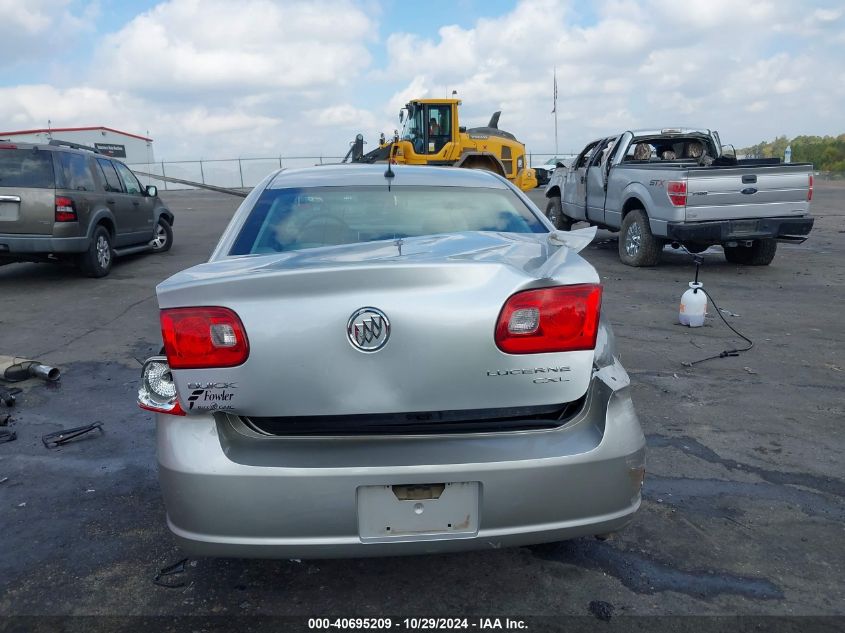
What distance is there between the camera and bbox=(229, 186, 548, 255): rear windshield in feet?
9.95

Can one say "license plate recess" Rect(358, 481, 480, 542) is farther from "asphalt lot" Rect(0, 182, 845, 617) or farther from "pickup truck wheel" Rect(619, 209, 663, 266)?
"pickup truck wheel" Rect(619, 209, 663, 266)

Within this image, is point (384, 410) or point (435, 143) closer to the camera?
point (384, 410)

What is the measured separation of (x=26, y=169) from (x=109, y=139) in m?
51.4

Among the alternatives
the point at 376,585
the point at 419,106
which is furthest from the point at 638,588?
the point at 419,106

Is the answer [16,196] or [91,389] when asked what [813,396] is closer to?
[91,389]

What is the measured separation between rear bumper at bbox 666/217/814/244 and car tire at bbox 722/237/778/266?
0.52 m

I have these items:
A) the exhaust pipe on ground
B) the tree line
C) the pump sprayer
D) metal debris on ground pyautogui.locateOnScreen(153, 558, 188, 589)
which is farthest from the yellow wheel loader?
the tree line

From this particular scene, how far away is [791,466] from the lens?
3666mm

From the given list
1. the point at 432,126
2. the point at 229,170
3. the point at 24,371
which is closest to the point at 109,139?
the point at 229,170

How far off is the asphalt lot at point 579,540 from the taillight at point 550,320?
40.3 inches

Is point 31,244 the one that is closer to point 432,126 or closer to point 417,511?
point 417,511

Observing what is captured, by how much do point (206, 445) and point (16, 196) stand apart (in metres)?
7.87

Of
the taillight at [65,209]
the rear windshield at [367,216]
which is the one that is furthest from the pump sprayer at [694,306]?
the taillight at [65,209]

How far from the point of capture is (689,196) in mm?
8969
